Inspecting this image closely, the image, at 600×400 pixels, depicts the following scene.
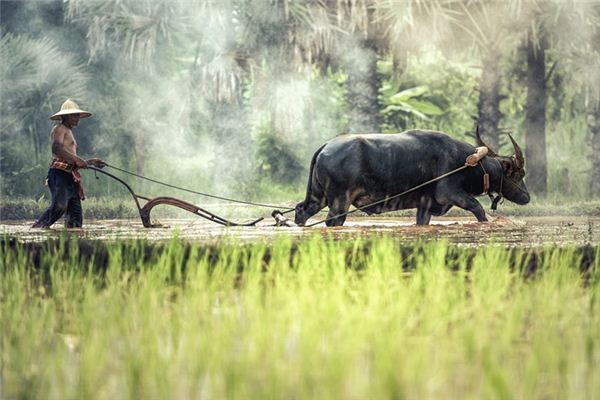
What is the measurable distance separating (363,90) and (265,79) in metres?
1.75

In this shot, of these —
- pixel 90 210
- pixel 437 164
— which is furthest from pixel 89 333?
pixel 90 210

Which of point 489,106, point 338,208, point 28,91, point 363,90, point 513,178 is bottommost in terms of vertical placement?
point 338,208

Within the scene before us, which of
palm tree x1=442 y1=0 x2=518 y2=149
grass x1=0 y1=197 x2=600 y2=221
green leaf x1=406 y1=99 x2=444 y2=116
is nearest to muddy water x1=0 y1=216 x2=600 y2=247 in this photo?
grass x1=0 y1=197 x2=600 y2=221

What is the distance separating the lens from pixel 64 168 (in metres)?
10.8

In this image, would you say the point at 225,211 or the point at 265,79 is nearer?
the point at 225,211

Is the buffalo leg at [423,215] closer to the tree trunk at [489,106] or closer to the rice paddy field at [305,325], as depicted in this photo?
the rice paddy field at [305,325]

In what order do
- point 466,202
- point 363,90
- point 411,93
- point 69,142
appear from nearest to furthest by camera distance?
point 69,142, point 466,202, point 363,90, point 411,93

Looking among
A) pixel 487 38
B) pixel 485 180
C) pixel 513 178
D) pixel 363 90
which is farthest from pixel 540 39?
pixel 485 180

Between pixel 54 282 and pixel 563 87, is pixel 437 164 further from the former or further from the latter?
pixel 563 87

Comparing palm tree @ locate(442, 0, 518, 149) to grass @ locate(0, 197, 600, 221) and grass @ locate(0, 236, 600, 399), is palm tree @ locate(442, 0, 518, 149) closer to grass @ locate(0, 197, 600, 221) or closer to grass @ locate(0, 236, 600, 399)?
grass @ locate(0, 197, 600, 221)

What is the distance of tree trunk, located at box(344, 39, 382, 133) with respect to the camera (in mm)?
19594

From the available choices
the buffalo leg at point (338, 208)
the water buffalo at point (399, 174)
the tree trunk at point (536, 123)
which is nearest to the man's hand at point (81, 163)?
the water buffalo at point (399, 174)

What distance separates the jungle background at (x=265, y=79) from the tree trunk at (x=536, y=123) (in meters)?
0.02

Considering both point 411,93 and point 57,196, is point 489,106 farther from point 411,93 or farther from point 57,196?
point 57,196
